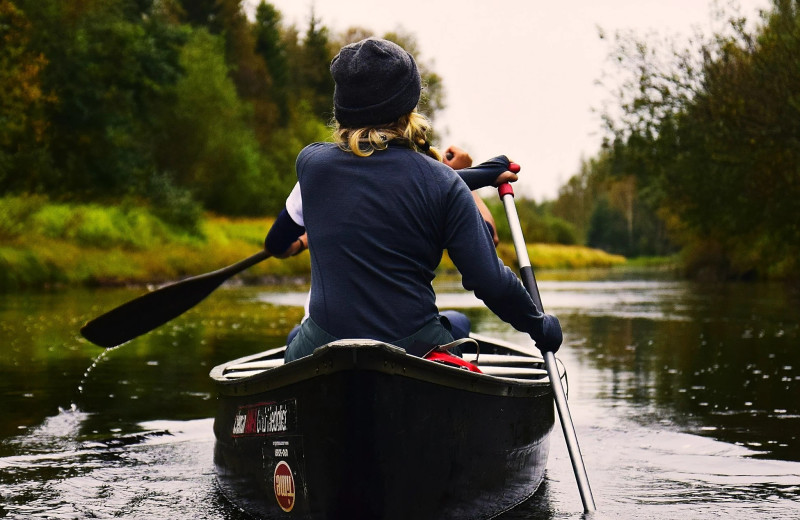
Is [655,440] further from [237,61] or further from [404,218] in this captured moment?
[237,61]

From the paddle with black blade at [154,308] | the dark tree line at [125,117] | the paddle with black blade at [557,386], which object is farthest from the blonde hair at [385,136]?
the dark tree line at [125,117]

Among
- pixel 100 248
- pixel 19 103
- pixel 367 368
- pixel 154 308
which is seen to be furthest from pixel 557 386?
pixel 19 103

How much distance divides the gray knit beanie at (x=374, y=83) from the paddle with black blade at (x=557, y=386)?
1120 millimetres

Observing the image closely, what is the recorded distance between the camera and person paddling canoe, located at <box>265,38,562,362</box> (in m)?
3.90

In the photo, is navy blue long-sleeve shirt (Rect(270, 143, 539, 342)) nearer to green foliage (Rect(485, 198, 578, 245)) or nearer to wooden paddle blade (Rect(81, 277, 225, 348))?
wooden paddle blade (Rect(81, 277, 225, 348))

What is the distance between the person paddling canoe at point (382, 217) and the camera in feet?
12.8

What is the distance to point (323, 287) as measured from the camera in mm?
3971

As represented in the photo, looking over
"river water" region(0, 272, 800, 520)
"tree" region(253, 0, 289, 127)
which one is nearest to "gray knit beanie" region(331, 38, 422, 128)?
"river water" region(0, 272, 800, 520)

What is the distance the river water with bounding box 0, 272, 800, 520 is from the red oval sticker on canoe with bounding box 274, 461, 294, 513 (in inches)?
23.1

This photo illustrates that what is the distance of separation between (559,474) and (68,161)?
1289 inches

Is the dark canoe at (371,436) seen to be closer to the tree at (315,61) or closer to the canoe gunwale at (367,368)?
the canoe gunwale at (367,368)

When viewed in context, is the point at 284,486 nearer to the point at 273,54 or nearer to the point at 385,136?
the point at 385,136

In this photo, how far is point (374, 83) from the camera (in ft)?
13.0

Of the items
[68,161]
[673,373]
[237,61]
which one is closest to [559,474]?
[673,373]
